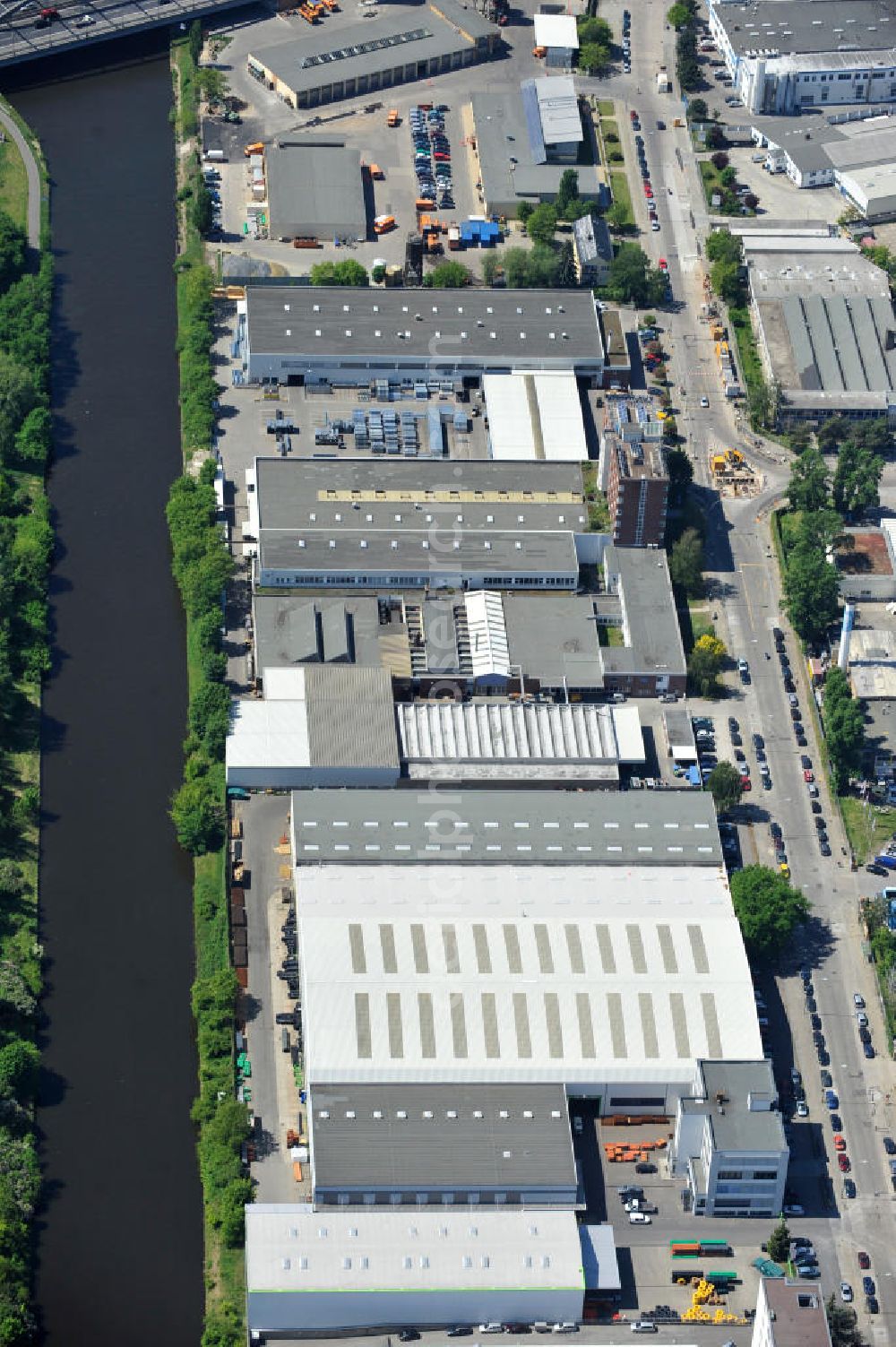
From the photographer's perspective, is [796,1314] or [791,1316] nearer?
[791,1316]

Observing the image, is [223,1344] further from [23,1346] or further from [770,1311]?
[770,1311]

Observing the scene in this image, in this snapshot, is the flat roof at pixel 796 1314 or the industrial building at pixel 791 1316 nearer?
the flat roof at pixel 796 1314

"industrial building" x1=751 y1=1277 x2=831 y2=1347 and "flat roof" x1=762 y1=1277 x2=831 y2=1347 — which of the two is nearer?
"flat roof" x1=762 y1=1277 x2=831 y2=1347

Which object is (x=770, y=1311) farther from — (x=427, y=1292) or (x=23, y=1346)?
(x=23, y=1346)

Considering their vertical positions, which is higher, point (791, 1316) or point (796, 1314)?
point (796, 1314)

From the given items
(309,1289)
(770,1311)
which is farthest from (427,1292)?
(770,1311)
